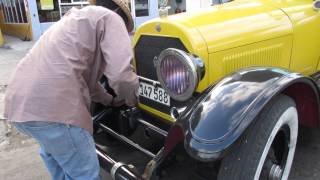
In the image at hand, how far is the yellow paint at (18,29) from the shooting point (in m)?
12.2

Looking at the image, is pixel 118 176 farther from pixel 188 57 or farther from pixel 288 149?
pixel 288 149

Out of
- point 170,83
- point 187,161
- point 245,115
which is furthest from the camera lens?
point 187,161

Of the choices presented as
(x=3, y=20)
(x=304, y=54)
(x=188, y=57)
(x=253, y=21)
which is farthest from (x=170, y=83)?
(x=3, y=20)

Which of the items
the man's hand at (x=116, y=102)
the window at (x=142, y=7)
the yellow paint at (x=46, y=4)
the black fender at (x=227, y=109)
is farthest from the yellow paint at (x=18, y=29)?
the black fender at (x=227, y=109)

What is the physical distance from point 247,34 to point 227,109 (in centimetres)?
85

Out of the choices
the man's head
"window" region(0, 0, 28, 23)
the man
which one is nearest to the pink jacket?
→ the man

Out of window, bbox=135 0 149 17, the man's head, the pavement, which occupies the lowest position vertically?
the pavement

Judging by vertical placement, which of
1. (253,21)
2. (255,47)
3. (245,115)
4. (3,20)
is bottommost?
(3,20)

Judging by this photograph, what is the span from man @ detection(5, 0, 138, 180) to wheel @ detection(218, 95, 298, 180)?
75cm

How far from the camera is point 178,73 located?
2264 mm

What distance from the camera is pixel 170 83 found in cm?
233

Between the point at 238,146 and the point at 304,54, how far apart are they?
1541mm

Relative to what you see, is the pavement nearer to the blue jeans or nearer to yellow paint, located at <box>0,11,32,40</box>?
the blue jeans

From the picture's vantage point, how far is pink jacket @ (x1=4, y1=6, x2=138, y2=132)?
1964 mm
